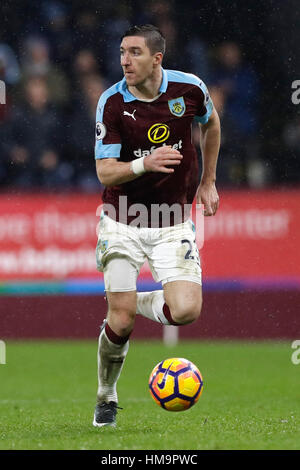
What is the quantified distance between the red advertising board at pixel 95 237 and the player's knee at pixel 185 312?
586cm

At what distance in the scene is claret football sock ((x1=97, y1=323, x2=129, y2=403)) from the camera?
18.5 feet

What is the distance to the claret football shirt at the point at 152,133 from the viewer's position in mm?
5648

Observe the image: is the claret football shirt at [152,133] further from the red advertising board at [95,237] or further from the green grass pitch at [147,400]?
the red advertising board at [95,237]

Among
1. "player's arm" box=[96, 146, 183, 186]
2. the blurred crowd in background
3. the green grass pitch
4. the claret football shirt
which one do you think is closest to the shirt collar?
the claret football shirt

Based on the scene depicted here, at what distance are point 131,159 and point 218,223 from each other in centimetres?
586

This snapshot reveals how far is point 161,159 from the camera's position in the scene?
5.23m

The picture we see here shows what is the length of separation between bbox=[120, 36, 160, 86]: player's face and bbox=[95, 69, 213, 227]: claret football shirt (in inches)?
6.0

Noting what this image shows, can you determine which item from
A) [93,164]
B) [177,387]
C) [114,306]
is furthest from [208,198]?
[93,164]

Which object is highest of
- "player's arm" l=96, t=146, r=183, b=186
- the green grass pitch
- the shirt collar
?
the shirt collar

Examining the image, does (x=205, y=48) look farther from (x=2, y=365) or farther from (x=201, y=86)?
(x=201, y=86)

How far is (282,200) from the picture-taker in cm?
1146

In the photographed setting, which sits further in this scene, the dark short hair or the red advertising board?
the red advertising board

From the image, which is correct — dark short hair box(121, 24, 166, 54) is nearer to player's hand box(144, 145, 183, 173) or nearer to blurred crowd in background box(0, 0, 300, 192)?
player's hand box(144, 145, 183, 173)

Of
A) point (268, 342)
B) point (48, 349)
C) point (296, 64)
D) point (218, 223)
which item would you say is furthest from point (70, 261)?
point (296, 64)
